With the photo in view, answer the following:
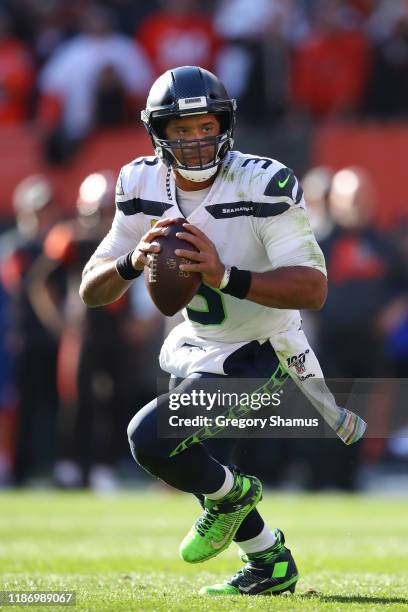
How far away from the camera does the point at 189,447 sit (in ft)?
16.3

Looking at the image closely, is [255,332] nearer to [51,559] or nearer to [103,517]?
[51,559]

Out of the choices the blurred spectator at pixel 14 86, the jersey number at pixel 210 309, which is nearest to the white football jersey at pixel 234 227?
the jersey number at pixel 210 309

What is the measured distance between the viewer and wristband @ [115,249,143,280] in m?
4.89

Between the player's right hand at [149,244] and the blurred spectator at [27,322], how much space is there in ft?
17.4

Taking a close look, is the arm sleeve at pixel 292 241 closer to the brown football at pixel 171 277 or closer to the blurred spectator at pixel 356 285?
the brown football at pixel 171 277

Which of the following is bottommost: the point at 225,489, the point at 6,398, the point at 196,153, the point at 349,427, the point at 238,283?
the point at 6,398

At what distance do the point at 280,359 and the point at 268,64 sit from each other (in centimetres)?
655

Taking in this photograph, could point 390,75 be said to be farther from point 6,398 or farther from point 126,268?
point 126,268

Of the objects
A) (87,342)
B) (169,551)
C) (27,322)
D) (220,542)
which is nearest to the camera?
(220,542)

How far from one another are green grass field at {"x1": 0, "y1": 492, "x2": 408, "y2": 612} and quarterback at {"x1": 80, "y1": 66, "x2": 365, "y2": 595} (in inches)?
13.7

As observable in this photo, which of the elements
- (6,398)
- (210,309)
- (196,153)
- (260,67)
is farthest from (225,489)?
(260,67)

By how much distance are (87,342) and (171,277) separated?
533 centimetres

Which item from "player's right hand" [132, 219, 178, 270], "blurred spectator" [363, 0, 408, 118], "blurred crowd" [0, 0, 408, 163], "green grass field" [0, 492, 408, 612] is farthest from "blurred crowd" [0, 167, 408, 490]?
"player's right hand" [132, 219, 178, 270]

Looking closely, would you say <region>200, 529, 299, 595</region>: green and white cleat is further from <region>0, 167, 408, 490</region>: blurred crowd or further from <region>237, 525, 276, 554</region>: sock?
<region>0, 167, 408, 490</region>: blurred crowd
